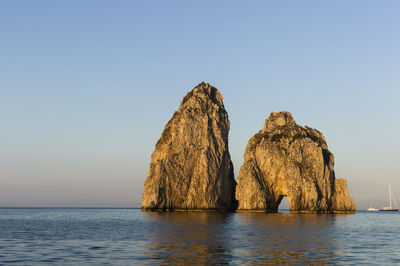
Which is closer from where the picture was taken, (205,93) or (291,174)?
(291,174)

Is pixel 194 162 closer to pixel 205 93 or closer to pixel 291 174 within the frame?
pixel 205 93

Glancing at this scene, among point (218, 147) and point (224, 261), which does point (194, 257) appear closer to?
point (224, 261)

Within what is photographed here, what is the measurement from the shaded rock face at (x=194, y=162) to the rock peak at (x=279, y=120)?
17.5 metres

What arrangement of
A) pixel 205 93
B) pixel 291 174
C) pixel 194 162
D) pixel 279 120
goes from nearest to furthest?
pixel 291 174
pixel 194 162
pixel 279 120
pixel 205 93

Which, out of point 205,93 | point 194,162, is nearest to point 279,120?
point 205,93

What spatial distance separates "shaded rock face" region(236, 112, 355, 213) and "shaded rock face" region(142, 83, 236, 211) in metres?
11.1

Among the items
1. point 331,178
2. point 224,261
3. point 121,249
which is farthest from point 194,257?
point 331,178

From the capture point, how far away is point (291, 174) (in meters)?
167

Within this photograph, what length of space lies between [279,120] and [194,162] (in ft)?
125

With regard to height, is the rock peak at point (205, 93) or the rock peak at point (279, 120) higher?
the rock peak at point (205, 93)

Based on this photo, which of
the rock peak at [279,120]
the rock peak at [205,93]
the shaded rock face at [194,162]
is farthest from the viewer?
the rock peak at [205,93]

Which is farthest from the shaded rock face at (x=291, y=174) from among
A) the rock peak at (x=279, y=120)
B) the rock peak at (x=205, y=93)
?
the rock peak at (x=205, y=93)

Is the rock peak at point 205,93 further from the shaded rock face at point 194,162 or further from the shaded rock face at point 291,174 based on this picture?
the shaded rock face at point 291,174

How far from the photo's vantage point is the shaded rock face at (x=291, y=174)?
541ft
